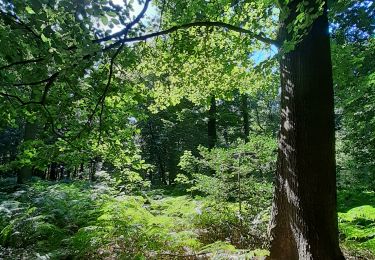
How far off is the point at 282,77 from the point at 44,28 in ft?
10.9

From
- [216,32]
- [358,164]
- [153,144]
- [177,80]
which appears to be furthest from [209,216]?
[153,144]

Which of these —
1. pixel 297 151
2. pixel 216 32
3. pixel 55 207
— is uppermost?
pixel 216 32

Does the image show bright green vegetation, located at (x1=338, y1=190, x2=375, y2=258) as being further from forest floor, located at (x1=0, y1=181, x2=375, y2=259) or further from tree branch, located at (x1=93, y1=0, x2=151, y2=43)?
tree branch, located at (x1=93, y1=0, x2=151, y2=43)

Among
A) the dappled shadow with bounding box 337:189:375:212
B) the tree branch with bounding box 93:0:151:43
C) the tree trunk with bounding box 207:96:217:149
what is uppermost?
the tree trunk with bounding box 207:96:217:149

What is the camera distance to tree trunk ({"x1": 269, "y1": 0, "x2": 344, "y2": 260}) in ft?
13.6

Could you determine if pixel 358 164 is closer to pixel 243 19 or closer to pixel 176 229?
pixel 243 19

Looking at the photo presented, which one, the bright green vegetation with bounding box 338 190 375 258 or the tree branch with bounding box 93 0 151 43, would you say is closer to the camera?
the tree branch with bounding box 93 0 151 43

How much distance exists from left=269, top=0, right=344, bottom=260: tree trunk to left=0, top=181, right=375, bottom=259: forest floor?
56cm

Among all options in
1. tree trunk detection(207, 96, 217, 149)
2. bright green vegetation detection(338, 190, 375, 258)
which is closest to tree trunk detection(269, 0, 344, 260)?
bright green vegetation detection(338, 190, 375, 258)

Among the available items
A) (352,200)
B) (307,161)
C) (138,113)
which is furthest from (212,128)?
(307,161)

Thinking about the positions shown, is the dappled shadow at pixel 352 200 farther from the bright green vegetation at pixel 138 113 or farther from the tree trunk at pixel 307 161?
the tree trunk at pixel 307 161

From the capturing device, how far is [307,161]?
4.27 m

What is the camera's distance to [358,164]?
44.4ft

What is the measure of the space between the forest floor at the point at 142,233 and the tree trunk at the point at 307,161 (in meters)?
0.56
